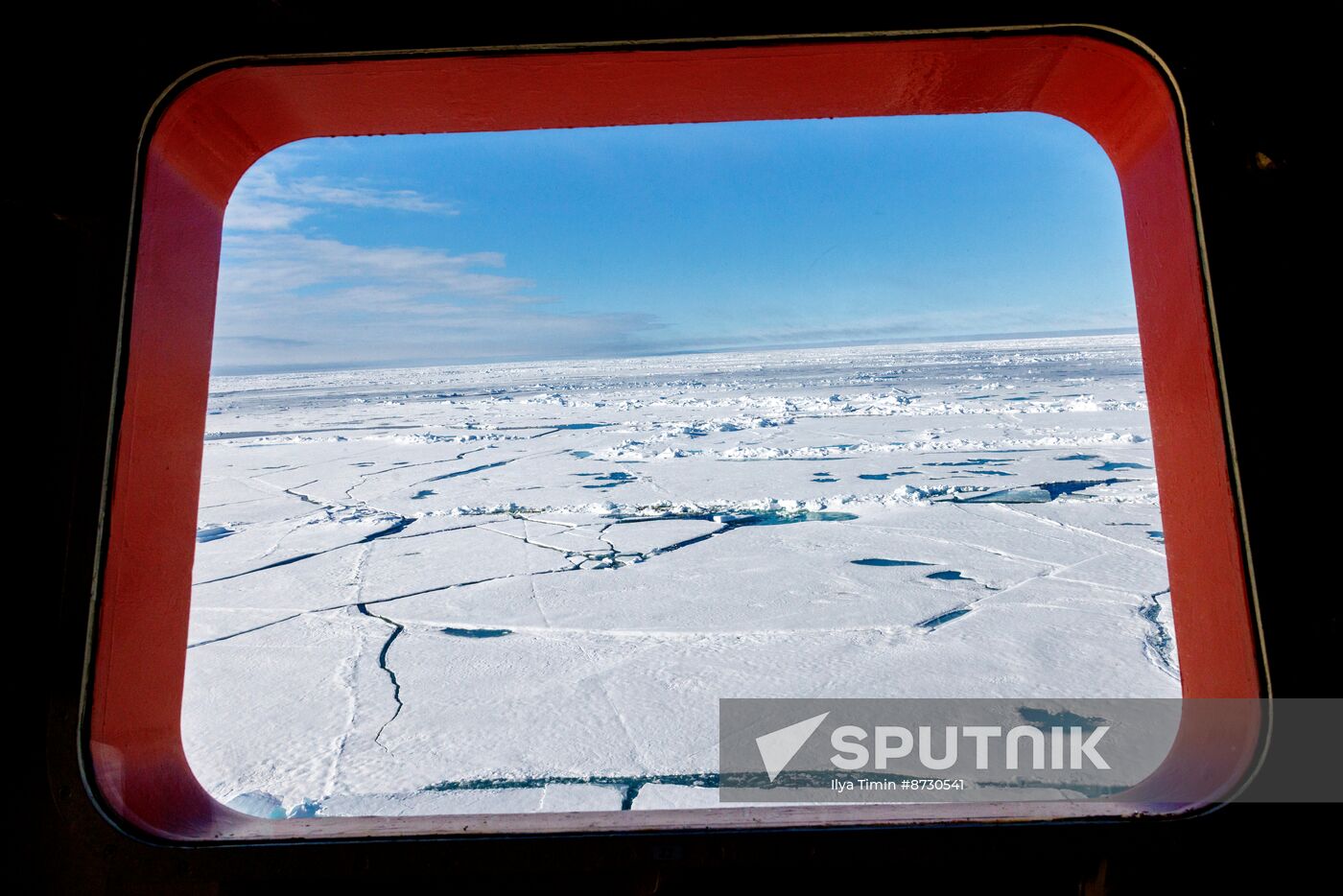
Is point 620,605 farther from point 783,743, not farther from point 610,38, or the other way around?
point 610,38

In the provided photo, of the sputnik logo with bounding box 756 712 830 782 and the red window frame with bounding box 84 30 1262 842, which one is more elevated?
the red window frame with bounding box 84 30 1262 842

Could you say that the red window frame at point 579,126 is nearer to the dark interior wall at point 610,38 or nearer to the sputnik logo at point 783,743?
the dark interior wall at point 610,38

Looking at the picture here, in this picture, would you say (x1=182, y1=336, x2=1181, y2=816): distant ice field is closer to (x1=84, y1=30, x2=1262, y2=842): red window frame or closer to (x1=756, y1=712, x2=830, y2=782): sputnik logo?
(x1=756, y1=712, x2=830, y2=782): sputnik logo

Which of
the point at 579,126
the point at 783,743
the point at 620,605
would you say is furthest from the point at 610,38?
the point at 620,605

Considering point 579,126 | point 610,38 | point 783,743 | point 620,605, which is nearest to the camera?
point 610,38

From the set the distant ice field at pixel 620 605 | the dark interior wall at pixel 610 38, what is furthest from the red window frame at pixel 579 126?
the distant ice field at pixel 620 605

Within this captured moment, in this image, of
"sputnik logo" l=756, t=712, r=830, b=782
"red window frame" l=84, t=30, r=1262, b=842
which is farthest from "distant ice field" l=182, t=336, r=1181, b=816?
"red window frame" l=84, t=30, r=1262, b=842

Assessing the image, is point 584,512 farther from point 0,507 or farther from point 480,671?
point 0,507
